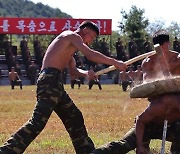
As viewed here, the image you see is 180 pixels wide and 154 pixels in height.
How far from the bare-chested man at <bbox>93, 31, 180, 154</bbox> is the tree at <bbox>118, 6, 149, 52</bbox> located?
1957 inches

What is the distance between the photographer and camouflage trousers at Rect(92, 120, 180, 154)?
685cm

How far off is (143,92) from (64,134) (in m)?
4.10

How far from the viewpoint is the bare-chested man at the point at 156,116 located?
6.38 metres

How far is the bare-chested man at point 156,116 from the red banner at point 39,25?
38943mm

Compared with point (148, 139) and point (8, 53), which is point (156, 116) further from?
point (8, 53)

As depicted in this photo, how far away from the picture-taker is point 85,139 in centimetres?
738

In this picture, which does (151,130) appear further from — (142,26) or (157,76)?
(142,26)

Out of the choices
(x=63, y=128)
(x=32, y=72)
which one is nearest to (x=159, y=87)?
(x=63, y=128)

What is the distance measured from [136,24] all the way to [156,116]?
5661 cm

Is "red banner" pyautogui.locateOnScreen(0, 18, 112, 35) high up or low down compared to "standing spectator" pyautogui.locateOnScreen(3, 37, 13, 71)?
up

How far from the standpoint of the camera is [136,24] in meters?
62.7

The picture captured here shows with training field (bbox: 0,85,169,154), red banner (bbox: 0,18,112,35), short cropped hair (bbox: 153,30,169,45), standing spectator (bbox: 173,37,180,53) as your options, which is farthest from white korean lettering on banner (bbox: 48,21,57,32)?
short cropped hair (bbox: 153,30,169,45)

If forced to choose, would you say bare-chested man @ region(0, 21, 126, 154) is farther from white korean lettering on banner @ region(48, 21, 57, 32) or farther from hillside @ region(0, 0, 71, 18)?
hillside @ region(0, 0, 71, 18)

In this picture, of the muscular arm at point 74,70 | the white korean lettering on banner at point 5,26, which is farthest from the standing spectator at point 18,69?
the muscular arm at point 74,70
